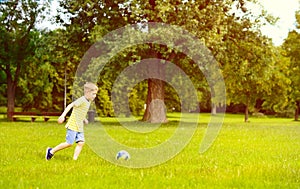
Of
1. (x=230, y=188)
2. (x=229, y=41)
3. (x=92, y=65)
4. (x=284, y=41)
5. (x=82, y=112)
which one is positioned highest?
(x=284, y=41)

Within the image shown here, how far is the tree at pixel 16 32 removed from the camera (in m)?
46.3

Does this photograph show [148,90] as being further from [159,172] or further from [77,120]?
[159,172]

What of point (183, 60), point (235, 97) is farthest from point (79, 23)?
point (235, 97)

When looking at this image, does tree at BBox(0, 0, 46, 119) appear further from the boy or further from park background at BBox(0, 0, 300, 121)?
the boy

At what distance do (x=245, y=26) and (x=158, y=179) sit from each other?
31.5 meters

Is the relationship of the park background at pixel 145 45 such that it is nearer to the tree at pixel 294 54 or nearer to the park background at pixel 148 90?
the park background at pixel 148 90

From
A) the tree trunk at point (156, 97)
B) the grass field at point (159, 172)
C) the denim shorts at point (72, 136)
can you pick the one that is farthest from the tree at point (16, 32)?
the denim shorts at point (72, 136)

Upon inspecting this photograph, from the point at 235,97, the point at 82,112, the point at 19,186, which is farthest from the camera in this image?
the point at 235,97

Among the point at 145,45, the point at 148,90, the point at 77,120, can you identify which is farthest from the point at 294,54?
the point at 77,120

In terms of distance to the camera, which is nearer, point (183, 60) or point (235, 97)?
point (183, 60)

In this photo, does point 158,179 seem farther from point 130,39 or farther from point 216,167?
point 130,39

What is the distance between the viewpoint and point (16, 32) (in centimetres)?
4691

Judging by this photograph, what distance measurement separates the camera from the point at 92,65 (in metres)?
32.7

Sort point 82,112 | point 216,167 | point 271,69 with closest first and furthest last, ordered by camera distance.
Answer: point 216,167, point 82,112, point 271,69
